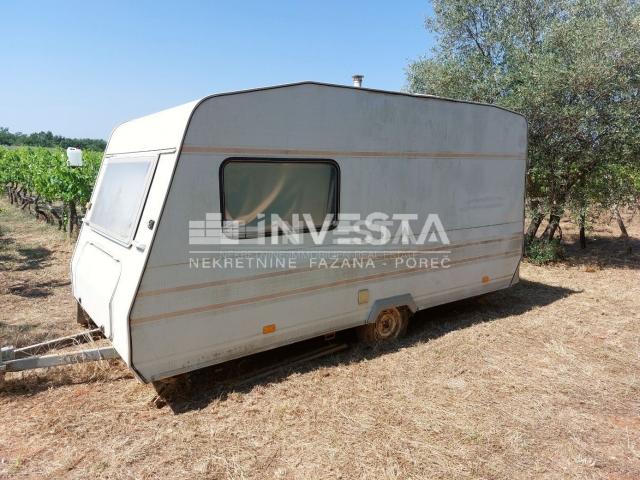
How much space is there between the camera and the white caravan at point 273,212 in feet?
12.5

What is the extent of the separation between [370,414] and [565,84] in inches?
345

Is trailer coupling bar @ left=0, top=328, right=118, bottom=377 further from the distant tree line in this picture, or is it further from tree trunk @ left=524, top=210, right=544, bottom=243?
the distant tree line

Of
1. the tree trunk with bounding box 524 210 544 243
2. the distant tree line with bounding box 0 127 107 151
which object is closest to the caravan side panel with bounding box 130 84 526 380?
the tree trunk with bounding box 524 210 544 243

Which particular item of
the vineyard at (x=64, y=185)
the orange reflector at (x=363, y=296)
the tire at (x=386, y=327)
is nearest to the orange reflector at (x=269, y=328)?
the orange reflector at (x=363, y=296)

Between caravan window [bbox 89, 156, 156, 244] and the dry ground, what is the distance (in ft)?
5.03

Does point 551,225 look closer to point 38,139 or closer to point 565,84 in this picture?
point 565,84

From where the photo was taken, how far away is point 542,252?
34.2 feet

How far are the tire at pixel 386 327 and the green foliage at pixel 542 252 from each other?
626 cm

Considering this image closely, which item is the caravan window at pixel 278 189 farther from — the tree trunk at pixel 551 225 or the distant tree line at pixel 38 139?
the distant tree line at pixel 38 139

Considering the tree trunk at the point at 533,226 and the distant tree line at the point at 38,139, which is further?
the distant tree line at the point at 38,139

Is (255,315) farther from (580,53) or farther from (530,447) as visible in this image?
(580,53)

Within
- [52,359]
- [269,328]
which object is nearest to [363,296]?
[269,328]

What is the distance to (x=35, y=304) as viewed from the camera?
698 cm

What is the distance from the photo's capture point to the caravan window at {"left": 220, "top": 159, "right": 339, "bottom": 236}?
406cm
